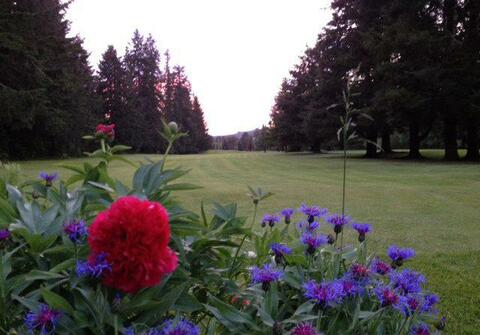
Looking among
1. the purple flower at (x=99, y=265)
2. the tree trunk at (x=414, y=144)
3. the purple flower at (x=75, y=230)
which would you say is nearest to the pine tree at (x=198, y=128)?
the tree trunk at (x=414, y=144)

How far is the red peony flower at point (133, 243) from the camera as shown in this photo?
0.82 m

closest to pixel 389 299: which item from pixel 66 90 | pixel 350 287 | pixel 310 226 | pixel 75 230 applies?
pixel 350 287

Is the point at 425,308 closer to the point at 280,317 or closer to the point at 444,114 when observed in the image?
the point at 280,317

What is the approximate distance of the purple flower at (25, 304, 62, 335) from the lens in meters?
1.06

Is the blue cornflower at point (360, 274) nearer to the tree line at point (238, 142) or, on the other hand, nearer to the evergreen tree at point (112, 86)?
the evergreen tree at point (112, 86)

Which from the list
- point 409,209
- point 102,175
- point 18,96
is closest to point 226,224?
point 102,175

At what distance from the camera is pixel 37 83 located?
23.7 meters

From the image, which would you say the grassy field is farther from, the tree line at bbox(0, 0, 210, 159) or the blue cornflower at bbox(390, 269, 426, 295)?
the tree line at bbox(0, 0, 210, 159)

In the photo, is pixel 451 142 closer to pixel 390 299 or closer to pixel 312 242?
pixel 312 242

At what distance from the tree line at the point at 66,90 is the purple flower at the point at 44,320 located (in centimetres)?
67

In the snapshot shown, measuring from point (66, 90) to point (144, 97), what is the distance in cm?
2724

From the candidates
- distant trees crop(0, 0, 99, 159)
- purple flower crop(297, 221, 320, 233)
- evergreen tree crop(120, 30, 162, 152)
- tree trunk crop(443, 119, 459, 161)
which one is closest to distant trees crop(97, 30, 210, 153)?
evergreen tree crop(120, 30, 162, 152)

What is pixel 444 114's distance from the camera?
21.3 m

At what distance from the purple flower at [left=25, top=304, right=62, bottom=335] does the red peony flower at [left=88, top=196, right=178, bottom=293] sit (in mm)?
325
